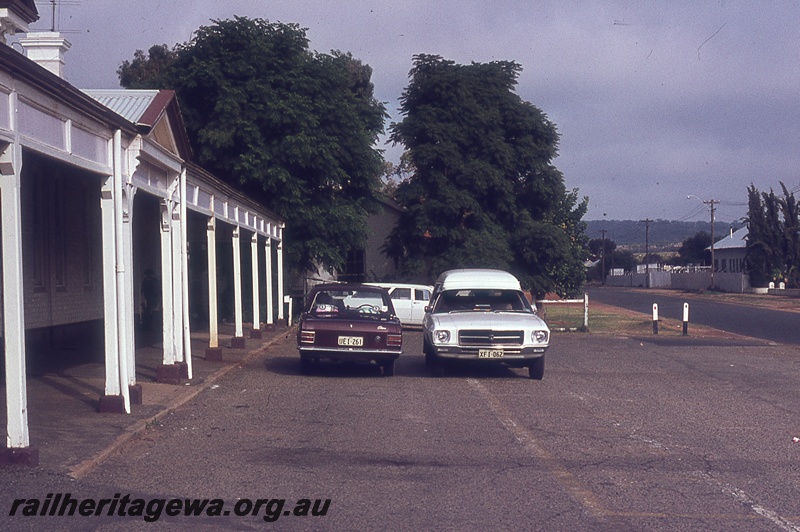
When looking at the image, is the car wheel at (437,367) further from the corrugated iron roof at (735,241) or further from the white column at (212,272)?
the corrugated iron roof at (735,241)

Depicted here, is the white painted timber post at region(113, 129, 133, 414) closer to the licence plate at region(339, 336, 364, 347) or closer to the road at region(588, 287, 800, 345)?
the licence plate at region(339, 336, 364, 347)

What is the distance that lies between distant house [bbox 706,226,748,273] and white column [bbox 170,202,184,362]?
92.3m

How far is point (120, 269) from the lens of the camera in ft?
37.9

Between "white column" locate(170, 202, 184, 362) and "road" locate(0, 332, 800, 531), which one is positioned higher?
"white column" locate(170, 202, 184, 362)

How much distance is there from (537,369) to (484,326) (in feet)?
4.43

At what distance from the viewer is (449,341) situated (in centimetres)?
1505

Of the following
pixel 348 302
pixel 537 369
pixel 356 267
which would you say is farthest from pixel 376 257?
pixel 537 369

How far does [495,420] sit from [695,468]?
318cm

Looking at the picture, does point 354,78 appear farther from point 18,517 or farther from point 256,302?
point 18,517

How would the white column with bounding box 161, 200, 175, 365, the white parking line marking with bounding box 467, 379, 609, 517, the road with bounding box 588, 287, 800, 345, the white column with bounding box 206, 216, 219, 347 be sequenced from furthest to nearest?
the road with bounding box 588, 287, 800, 345 < the white column with bounding box 206, 216, 219, 347 < the white column with bounding box 161, 200, 175, 365 < the white parking line marking with bounding box 467, 379, 609, 517

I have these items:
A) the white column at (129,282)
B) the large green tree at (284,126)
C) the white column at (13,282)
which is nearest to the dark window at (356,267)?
the large green tree at (284,126)

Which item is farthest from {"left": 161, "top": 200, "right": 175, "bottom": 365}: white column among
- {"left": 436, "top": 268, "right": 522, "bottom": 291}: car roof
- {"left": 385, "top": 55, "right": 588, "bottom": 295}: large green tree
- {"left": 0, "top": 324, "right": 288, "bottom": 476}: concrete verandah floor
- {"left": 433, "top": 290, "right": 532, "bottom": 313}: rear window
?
{"left": 385, "top": 55, "right": 588, "bottom": 295}: large green tree

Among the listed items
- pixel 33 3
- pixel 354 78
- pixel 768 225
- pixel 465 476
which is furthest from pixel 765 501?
pixel 768 225

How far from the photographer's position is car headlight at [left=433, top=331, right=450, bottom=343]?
15.0m
